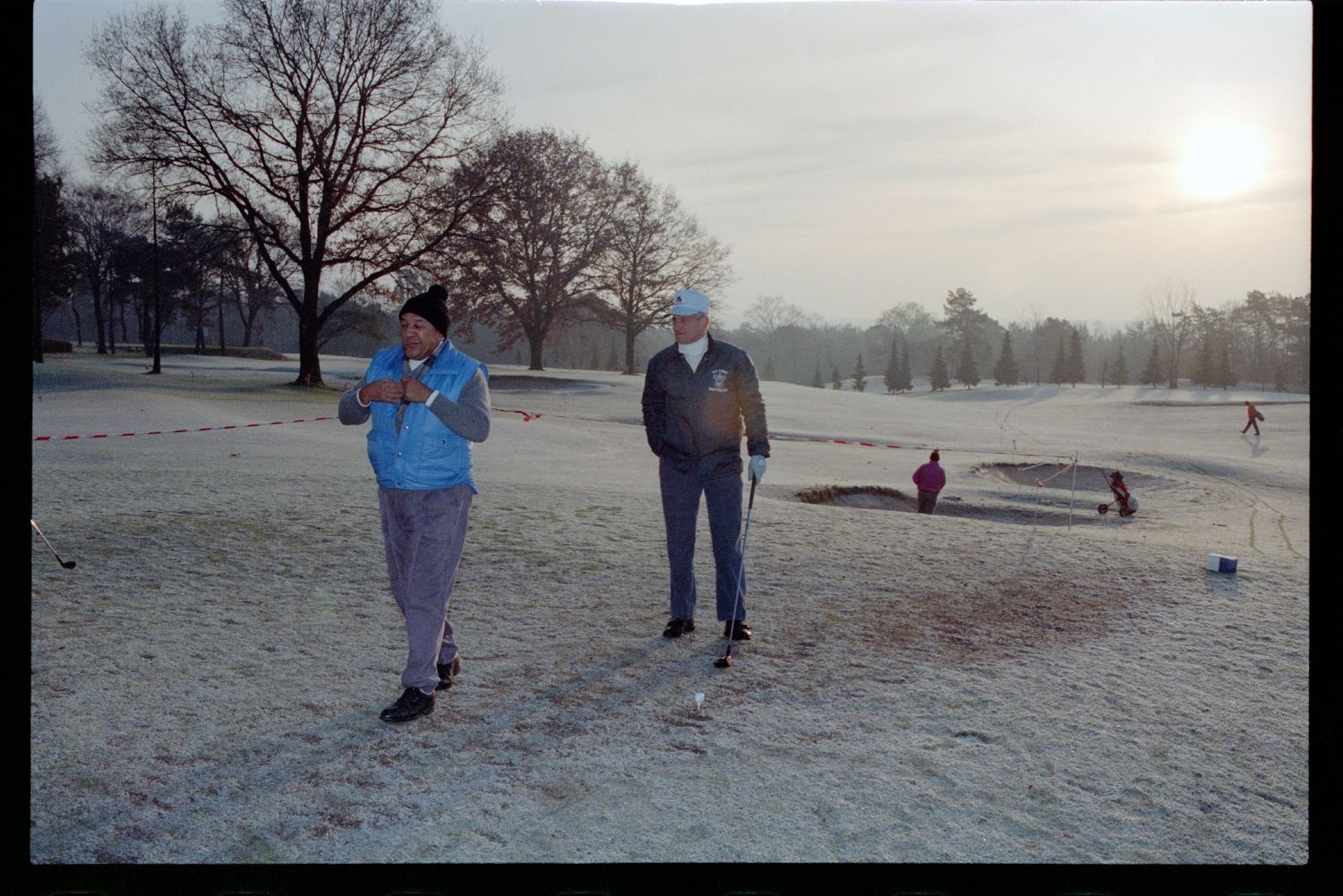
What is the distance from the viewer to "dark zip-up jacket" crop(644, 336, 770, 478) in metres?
5.68

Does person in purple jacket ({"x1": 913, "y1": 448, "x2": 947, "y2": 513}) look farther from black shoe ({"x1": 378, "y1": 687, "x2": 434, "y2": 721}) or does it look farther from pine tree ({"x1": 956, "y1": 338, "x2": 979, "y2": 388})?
pine tree ({"x1": 956, "y1": 338, "x2": 979, "y2": 388})

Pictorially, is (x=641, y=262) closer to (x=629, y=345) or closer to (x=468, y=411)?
(x=629, y=345)

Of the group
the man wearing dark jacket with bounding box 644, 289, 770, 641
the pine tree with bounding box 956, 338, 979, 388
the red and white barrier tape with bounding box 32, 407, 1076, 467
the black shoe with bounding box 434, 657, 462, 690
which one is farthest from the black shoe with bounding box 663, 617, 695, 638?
the pine tree with bounding box 956, 338, 979, 388

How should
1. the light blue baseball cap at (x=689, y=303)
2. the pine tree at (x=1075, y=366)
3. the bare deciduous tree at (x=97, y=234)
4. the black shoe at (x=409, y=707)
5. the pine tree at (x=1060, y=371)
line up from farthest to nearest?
the pine tree at (x=1060, y=371)
the pine tree at (x=1075, y=366)
the bare deciduous tree at (x=97, y=234)
the light blue baseball cap at (x=689, y=303)
the black shoe at (x=409, y=707)

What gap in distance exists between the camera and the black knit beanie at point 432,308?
4.39 meters

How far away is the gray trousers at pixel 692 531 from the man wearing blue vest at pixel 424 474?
158 centimetres

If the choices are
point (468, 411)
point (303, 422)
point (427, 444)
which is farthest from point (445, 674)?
point (303, 422)

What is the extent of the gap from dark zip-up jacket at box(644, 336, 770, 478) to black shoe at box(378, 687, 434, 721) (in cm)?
201

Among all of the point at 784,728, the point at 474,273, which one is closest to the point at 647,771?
the point at 784,728

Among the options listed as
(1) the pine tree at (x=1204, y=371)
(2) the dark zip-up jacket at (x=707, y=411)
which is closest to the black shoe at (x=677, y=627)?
(2) the dark zip-up jacket at (x=707, y=411)

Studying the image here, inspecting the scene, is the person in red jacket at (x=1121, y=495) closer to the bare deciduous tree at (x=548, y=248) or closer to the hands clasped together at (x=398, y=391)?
the hands clasped together at (x=398, y=391)
